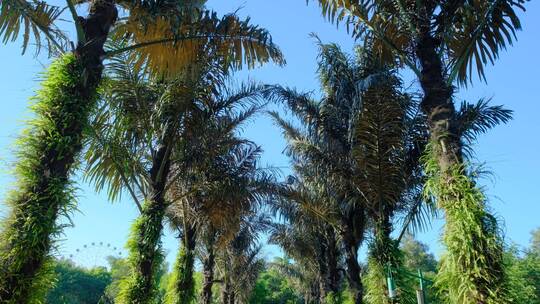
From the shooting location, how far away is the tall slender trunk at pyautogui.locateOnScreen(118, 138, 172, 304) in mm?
8703

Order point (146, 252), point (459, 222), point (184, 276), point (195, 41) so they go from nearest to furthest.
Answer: point (459, 222)
point (195, 41)
point (146, 252)
point (184, 276)

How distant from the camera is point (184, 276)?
487 inches

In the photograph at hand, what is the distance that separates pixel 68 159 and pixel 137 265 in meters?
4.29

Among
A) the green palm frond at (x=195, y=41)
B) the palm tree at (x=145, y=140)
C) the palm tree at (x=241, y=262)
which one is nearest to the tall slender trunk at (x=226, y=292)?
the palm tree at (x=241, y=262)

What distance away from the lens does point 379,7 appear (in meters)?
7.29

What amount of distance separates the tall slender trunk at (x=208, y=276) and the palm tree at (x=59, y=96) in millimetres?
9739

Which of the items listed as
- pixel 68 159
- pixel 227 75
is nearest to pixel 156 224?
pixel 227 75

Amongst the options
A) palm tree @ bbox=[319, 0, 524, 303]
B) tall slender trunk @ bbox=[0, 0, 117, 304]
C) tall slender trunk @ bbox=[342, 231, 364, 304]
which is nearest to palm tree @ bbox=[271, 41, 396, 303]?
tall slender trunk @ bbox=[342, 231, 364, 304]

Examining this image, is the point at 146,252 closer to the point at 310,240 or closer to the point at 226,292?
the point at 310,240

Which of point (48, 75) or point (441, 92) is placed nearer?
point (48, 75)

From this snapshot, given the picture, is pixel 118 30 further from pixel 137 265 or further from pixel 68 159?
pixel 137 265

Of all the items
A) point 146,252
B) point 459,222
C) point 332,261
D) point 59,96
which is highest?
point 332,261

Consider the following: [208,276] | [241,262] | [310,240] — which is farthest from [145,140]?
[241,262]

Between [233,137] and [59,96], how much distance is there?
24.7 ft
